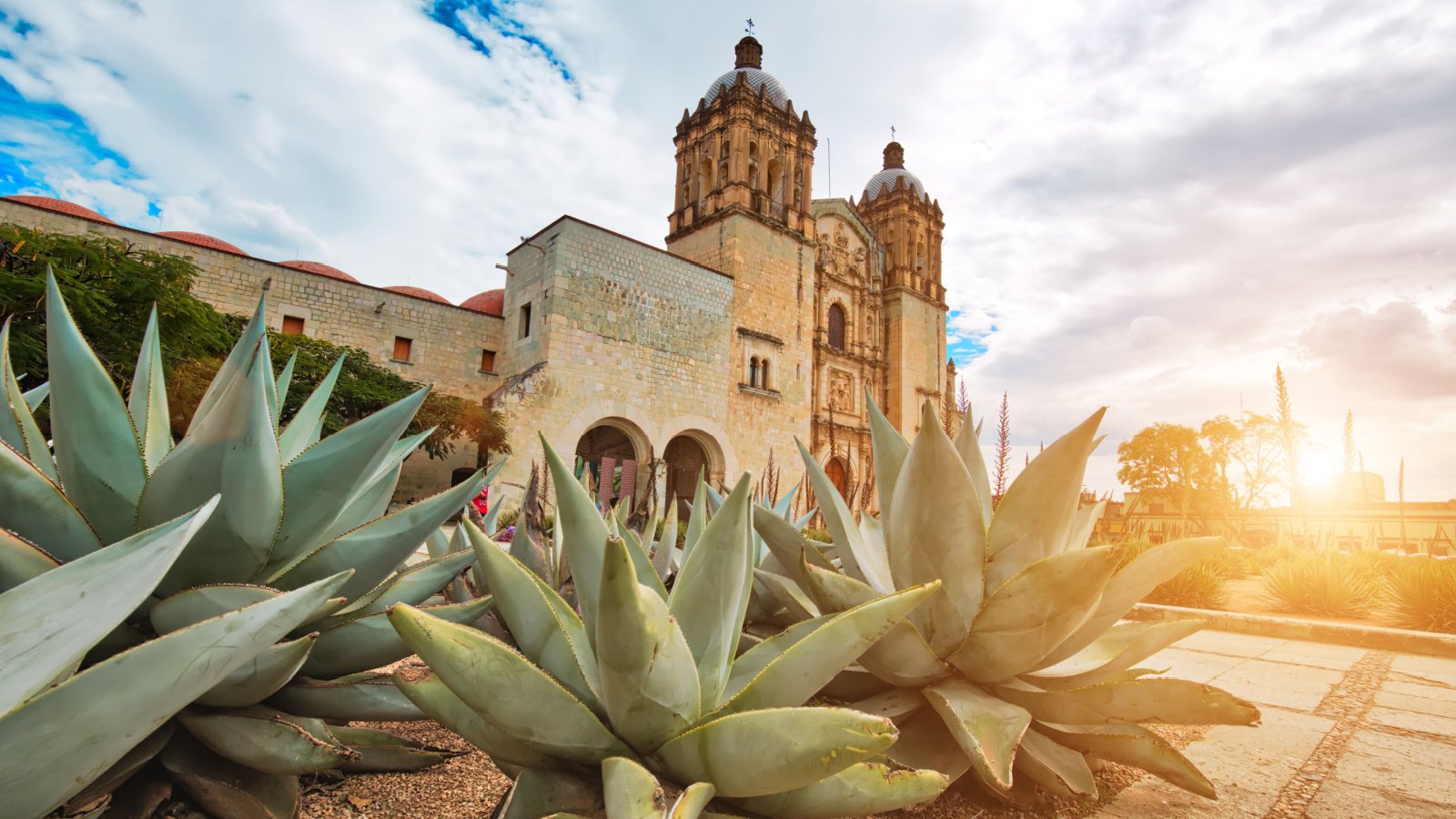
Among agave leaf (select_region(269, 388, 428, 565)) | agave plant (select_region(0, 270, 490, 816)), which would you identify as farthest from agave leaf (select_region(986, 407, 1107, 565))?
agave leaf (select_region(269, 388, 428, 565))

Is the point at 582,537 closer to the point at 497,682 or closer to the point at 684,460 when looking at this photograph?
the point at 497,682

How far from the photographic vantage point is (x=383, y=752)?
1085mm

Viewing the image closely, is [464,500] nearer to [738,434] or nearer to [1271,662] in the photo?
[1271,662]

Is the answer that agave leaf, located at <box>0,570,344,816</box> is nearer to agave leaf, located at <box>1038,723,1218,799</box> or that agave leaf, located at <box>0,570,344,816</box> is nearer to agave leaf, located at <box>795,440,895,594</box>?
agave leaf, located at <box>795,440,895,594</box>

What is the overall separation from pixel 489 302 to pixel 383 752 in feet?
60.9

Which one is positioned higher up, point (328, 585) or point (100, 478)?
point (100, 478)

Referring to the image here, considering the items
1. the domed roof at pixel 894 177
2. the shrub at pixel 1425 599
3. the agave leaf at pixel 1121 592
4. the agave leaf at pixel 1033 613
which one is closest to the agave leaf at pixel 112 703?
the agave leaf at pixel 1033 613

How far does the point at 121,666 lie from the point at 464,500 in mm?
578

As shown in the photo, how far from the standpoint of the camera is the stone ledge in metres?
3.50

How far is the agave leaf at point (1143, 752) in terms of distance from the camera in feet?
4.03

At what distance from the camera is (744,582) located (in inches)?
40.6

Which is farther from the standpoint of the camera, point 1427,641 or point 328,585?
point 1427,641

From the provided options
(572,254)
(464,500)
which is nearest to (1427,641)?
(464,500)

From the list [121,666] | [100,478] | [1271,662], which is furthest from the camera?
[1271,662]
